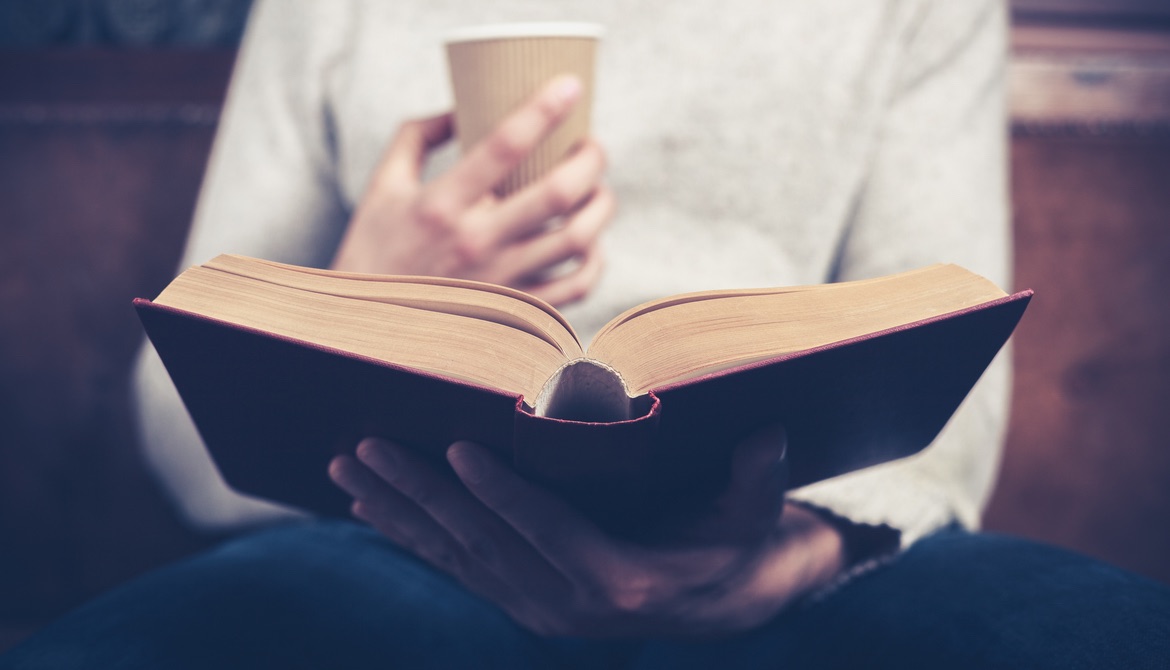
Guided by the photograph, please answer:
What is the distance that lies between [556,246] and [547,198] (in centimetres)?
5

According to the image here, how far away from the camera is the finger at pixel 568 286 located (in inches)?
25.7

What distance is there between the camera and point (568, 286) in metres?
0.66

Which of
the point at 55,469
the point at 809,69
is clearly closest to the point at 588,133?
the point at 809,69

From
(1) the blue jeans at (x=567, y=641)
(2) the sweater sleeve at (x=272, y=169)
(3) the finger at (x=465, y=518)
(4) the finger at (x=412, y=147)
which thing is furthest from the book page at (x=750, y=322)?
(2) the sweater sleeve at (x=272, y=169)

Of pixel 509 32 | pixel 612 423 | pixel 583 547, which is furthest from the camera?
pixel 509 32

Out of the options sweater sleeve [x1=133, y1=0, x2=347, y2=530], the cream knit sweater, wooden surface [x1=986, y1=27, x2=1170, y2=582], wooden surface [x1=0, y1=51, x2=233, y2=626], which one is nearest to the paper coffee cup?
the cream knit sweater

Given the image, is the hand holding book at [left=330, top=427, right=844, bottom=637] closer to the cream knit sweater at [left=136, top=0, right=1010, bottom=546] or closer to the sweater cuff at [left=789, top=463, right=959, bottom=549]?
the sweater cuff at [left=789, top=463, right=959, bottom=549]

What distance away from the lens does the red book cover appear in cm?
33

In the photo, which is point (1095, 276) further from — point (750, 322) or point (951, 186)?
point (750, 322)

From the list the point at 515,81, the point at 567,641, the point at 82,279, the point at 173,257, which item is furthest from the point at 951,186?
the point at 82,279

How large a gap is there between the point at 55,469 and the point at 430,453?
1.13m

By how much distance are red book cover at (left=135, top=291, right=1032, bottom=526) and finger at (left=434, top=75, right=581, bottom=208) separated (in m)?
0.24

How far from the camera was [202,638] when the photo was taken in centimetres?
47

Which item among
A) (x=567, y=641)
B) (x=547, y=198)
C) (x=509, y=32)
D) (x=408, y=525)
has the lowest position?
(x=567, y=641)
